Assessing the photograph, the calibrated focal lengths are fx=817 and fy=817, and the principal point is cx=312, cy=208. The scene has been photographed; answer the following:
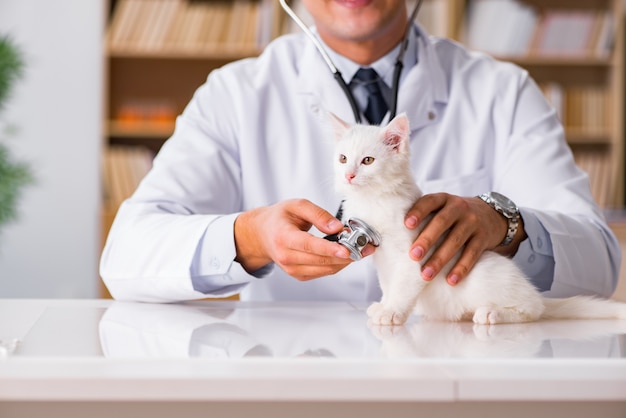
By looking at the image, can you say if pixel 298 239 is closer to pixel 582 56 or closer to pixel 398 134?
pixel 398 134

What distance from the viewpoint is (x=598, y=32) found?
3389 millimetres

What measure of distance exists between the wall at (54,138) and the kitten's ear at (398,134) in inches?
116

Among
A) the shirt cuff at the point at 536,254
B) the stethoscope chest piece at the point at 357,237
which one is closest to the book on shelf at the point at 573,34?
the shirt cuff at the point at 536,254

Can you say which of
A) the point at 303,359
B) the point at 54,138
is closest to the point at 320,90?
the point at 303,359

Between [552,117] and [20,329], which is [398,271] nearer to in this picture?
[20,329]

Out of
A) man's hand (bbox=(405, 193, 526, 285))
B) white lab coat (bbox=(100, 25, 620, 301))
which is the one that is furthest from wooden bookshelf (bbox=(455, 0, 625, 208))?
man's hand (bbox=(405, 193, 526, 285))

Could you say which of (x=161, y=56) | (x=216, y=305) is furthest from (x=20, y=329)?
(x=161, y=56)

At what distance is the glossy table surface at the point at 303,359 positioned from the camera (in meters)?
0.62

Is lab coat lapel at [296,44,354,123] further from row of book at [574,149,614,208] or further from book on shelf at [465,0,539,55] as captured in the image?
row of book at [574,149,614,208]

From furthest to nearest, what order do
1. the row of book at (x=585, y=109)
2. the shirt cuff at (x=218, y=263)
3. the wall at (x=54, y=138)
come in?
1. the wall at (x=54, y=138)
2. the row of book at (x=585, y=109)
3. the shirt cuff at (x=218, y=263)

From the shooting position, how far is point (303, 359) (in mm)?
694

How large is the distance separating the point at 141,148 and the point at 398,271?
8.85ft

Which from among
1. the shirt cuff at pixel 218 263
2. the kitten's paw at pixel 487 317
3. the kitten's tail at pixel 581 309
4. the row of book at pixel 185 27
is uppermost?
the kitten's paw at pixel 487 317

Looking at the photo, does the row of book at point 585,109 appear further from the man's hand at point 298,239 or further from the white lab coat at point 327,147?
the man's hand at point 298,239
